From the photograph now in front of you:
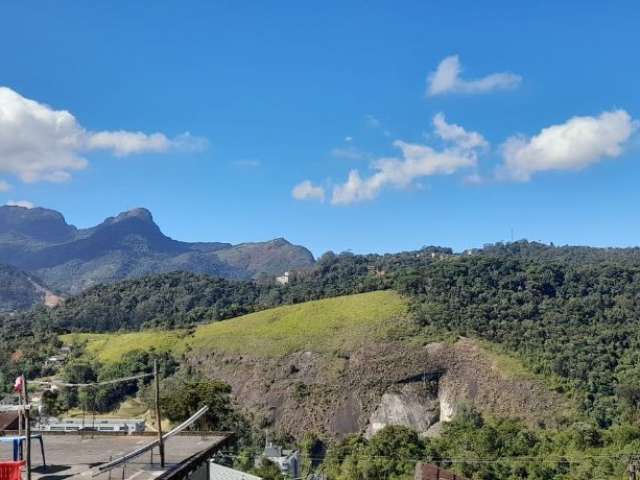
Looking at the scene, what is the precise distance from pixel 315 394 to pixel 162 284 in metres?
76.4

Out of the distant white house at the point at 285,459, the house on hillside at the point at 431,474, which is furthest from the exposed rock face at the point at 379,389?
the house on hillside at the point at 431,474

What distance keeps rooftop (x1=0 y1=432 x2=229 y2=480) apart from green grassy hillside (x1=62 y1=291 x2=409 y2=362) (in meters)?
62.7

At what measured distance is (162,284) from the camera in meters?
140

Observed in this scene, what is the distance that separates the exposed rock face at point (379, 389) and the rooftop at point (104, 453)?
176 feet

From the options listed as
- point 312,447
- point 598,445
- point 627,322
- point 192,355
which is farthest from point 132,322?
point 598,445

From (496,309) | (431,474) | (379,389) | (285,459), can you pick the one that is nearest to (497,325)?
(496,309)

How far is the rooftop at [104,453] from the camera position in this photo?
32.8 ft

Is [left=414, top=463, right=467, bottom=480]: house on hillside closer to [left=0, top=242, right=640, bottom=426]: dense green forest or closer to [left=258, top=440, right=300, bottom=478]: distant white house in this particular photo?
[left=258, top=440, right=300, bottom=478]: distant white house

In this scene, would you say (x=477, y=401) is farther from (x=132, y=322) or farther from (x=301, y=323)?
(x=132, y=322)

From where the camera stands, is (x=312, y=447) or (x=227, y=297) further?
(x=227, y=297)

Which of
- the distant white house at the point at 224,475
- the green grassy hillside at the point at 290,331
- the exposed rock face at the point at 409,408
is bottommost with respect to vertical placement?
the exposed rock face at the point at 409,408

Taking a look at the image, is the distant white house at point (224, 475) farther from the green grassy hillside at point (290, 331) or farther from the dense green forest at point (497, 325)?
the green grassy hillside at point (290, 331)

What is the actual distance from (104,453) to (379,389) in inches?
2371

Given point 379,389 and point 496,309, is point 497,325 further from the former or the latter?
point 379,389
